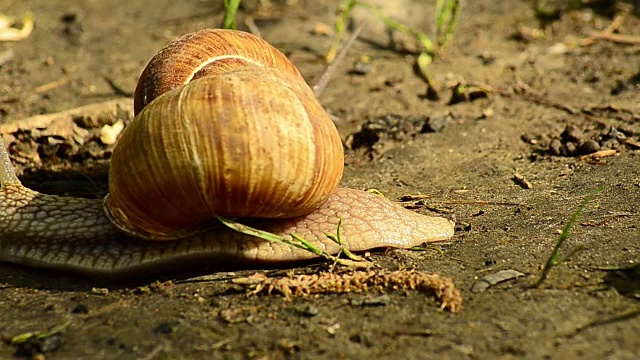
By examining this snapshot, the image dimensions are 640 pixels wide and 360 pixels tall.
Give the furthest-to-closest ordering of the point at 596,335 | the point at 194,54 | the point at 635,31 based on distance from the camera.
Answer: the point at 635,31
the point at 194,54
the point at 596,335

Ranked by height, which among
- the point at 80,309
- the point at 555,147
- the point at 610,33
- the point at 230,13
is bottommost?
the point at 80,309

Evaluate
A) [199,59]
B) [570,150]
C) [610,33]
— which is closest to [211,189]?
[199,59]

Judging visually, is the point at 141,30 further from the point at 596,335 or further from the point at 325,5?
the point at 596,335

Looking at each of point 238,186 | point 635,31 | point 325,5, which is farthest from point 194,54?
point 635,31

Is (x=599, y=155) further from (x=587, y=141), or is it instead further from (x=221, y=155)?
(x=221, y=155)

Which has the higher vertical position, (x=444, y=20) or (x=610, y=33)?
(x=444, y=20)

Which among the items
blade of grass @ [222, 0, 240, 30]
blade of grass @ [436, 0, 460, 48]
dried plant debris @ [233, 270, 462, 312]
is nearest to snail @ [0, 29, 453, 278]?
dried plant debris @ [233, 270, 462, 312]
